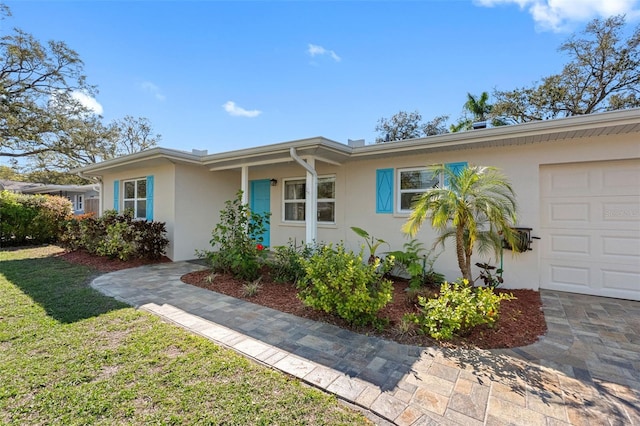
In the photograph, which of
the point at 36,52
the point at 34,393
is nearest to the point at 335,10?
the point at 34,393

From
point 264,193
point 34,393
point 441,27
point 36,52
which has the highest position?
point 36,52

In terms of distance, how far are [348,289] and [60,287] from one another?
17.5ft

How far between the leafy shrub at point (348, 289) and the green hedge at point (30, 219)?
11.1 m

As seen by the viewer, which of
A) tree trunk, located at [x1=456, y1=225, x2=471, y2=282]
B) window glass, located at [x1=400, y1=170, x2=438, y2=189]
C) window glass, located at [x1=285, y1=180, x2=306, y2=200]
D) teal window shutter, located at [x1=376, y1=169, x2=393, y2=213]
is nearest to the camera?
tree trunk, located at [x1=456, y1=225, x2=471, y2=282]

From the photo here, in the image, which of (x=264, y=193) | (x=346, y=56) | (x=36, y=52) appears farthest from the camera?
(x=36, y=52)

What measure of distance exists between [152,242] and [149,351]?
17.9ft

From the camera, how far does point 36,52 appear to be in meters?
13.0

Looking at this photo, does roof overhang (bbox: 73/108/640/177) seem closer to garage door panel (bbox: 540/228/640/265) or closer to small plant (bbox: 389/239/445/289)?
garage door panel (bbox: 540/228/640/265)

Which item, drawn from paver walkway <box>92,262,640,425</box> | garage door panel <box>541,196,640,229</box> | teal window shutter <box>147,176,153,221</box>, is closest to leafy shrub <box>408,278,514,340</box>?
paver walkway <box>92,262,640,425</box>

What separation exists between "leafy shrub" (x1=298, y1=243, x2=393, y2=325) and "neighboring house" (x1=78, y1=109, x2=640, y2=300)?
99.1 inches

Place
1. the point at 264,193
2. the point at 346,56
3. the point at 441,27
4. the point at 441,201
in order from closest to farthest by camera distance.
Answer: the point at 441,201 → the point at 441,27 → the point at 346,56 → the point at 264,193

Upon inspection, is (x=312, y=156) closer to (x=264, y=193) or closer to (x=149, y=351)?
(x=264, y=193)

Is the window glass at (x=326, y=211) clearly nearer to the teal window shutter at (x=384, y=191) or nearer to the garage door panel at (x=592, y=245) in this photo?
the teal window shutter at (x=384, y=191)

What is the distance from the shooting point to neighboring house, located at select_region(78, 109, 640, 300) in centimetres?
468
